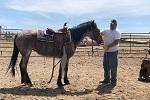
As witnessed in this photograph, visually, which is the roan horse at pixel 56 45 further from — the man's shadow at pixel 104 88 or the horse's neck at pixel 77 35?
the man's shadow at pixel 104 88

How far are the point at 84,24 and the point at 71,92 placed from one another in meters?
1.86

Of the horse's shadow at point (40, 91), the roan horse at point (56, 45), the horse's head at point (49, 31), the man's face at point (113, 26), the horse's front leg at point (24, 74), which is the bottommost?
the horse's shadow at point (40, 91)

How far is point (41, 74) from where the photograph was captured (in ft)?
39.4

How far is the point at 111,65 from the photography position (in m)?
9.88

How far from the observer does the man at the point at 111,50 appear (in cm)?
964

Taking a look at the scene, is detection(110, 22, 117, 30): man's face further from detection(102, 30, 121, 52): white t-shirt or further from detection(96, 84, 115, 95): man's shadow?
detection(96, 84, 115, 95): man's shadow

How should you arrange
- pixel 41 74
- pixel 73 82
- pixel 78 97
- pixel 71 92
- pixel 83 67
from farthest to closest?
pixel 83 67 → pixel 41 74 → pixel 73 82 → pixel 71 92 → pixel 78 97

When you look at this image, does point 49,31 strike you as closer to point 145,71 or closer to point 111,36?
point 111,36

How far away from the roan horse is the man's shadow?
940 mm

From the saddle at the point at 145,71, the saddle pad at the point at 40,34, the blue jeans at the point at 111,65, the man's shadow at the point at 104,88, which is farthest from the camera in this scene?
the saddle at the point at 145,71

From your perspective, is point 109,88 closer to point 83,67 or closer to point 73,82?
point 73,82

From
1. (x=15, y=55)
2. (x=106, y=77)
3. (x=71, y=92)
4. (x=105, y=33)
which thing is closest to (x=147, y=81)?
(x=106, y=77)

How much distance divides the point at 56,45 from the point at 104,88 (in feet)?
5.07

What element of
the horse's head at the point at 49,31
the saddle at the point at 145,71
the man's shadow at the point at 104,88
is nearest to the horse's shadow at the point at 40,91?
the man's shadow at the point at 104,88
